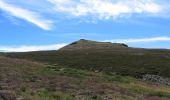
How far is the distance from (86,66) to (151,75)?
15.8 m

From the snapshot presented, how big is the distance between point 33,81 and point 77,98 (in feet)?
38.2

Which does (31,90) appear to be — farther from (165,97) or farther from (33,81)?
(165,97)

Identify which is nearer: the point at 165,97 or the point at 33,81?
the point at 165,97

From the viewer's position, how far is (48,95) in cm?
2988

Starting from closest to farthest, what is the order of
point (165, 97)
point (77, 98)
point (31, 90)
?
point (77, 98), point (31, 90), point (165, 97)

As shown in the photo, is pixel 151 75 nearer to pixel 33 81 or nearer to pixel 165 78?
pixel 165 78

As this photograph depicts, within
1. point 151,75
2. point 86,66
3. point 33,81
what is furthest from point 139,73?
point 33,81

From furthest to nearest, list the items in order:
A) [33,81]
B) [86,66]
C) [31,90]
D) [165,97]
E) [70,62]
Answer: [70,62], [86,66], [33,81], [165,97], [31,90]

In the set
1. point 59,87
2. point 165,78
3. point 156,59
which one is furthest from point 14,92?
point 156,59

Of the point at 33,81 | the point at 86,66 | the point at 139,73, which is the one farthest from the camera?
the point at 86,66

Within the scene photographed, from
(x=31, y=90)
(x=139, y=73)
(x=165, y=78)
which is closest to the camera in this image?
(x=31, y=90)

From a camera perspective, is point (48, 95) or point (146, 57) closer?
point (48, 95)

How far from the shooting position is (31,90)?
3212 centimetres

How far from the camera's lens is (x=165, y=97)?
118ft
